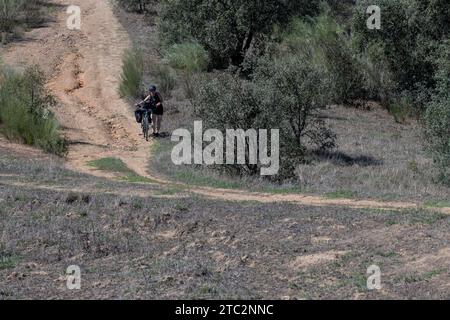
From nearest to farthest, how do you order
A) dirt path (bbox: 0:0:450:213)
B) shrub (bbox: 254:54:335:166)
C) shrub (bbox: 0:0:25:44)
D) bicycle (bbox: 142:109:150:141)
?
1. dirt path (bbox: 0:0:450:213)
2. shrub (bbox: 254:54:335:166)
3. bicycle (bbox: 142:109:150:141)
4. shrub (bbox: 0:0:25:44)

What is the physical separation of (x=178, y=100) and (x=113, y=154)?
7067mm

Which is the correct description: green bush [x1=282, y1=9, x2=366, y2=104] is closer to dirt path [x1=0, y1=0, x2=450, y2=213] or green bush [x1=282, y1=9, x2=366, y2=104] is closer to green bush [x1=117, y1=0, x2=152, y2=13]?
dirt path [x1=0, y1=0, x2=450, y2=213]

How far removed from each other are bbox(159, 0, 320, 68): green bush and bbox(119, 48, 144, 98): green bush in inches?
109

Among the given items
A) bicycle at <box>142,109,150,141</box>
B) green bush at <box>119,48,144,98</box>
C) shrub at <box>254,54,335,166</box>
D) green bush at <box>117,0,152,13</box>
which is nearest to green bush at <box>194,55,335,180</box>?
shrub at <box>254,54,335,166</box>

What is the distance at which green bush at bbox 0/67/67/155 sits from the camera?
67.1 ft

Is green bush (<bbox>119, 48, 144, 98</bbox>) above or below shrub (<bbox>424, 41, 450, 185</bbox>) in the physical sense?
above

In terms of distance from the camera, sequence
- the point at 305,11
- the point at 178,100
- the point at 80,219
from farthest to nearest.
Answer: the point at 305,11
the point at 178,100
the point at 80,219

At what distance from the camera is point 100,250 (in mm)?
10367

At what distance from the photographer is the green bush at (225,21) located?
1111 inches

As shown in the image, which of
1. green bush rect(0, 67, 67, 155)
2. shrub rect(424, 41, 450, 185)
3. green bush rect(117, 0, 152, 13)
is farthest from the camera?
green bush rect(117, 0, 152, 13)

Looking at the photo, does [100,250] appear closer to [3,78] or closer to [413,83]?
[3,78]

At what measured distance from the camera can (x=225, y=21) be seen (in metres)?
28.4

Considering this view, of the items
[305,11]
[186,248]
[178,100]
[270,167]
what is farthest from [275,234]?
→ [305,11]

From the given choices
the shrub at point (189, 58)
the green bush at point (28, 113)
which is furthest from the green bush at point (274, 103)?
the shrub at point (189, 58)
